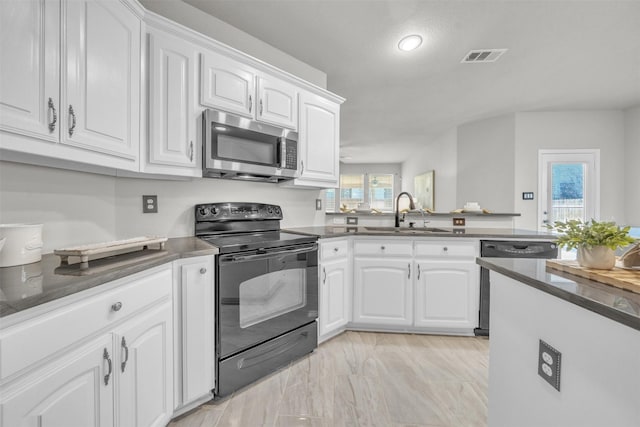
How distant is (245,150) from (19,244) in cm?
129

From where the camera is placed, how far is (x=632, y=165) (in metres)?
4.60

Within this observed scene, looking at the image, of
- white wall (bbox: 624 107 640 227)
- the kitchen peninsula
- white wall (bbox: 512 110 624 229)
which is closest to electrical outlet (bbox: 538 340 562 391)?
the kitchen peninsula

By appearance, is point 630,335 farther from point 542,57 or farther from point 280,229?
point 542,57

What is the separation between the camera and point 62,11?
3.76 ft

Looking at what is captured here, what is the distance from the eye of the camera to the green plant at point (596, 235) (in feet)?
2.79

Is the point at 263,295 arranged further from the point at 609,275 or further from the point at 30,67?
the point at 609,275

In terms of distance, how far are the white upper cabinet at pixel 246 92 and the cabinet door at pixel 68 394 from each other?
1489 millimetres

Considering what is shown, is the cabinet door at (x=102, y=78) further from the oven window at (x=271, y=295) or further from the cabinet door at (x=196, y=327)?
the oven window at (x=271, y=295)

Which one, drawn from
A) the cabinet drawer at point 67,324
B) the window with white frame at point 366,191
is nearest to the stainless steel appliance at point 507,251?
the cabinet drawer at point 67,324

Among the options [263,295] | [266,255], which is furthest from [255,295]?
[266,255]

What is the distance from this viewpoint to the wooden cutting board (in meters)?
0.74

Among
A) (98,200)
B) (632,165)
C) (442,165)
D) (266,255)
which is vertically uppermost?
(442,165)

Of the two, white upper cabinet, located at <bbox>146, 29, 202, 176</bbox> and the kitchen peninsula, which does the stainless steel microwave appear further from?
the kitchen peninsula

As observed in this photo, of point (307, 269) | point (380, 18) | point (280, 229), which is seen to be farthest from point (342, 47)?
point (307, 269)
